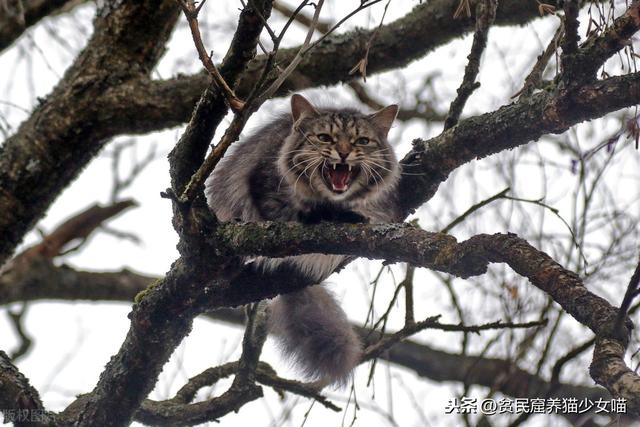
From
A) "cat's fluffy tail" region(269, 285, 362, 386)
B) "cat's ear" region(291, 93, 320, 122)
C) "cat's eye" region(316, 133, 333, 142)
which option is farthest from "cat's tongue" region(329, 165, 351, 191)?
"cat's fluffy tail" region(269, 285, 362, 386)

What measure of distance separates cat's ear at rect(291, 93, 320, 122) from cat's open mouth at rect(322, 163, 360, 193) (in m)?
0.43

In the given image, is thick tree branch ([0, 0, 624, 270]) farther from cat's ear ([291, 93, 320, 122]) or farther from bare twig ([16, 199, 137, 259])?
bare twig ([16, 199, 137, 259])

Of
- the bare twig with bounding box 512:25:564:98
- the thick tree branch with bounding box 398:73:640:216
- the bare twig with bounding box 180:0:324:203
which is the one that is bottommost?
the bare twig with bounding box 180:0:324:203

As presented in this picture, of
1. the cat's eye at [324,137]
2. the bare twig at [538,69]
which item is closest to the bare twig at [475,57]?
the bare twig at [538,69]

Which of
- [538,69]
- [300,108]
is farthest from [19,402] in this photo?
[538,69]

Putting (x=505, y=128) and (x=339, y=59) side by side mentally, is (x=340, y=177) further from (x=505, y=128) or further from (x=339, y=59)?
(x=505, y=128)

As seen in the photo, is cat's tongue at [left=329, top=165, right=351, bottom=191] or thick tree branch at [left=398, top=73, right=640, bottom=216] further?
cat's tongue at [left=329, top=165, right=351, bottom=191]

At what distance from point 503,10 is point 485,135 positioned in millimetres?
1543

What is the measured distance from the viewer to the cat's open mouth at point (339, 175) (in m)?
3.93

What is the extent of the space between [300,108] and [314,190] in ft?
1.87

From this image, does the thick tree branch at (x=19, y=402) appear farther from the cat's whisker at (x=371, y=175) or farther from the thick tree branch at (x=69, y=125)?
the cat's whisker at (x=371, y=175)

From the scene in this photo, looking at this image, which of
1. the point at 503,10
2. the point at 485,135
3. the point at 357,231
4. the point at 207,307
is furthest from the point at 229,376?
the point at 503,10

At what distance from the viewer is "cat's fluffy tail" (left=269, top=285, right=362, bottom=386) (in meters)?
4.17

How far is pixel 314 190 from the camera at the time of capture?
157 inches
